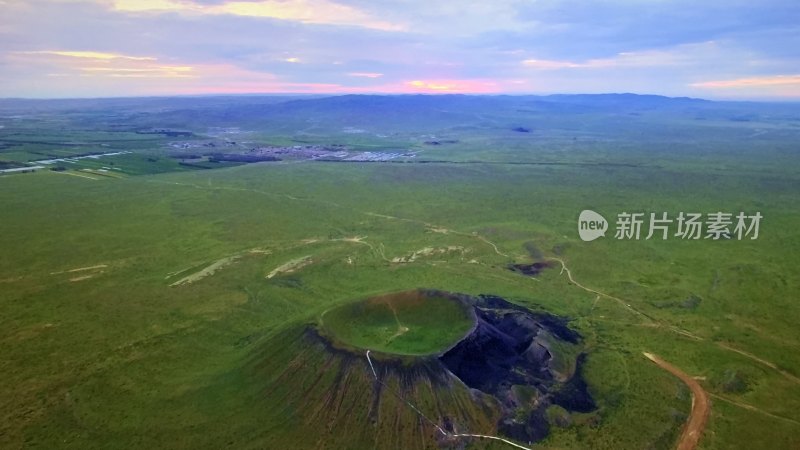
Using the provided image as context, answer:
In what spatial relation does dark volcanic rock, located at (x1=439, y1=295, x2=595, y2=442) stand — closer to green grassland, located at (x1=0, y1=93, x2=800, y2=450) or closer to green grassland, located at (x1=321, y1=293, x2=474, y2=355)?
green grassland, located at (x1=321, y1=293, x2=474, y2=355)

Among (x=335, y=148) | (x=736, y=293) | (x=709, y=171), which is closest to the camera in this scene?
(x=736, y=293)

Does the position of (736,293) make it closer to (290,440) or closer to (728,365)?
(728,365)

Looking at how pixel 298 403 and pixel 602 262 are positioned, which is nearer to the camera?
pixel 298 403

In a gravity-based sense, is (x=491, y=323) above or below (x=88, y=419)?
above

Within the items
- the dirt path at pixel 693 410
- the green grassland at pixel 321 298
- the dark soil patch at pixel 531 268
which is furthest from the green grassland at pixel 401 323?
the dark soil patch at pixel 531 268

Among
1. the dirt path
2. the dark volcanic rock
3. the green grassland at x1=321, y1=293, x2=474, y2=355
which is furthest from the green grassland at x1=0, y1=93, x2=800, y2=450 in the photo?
the dark volcanic rock

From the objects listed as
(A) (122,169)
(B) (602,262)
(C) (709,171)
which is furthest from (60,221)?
(C) (709,171)
